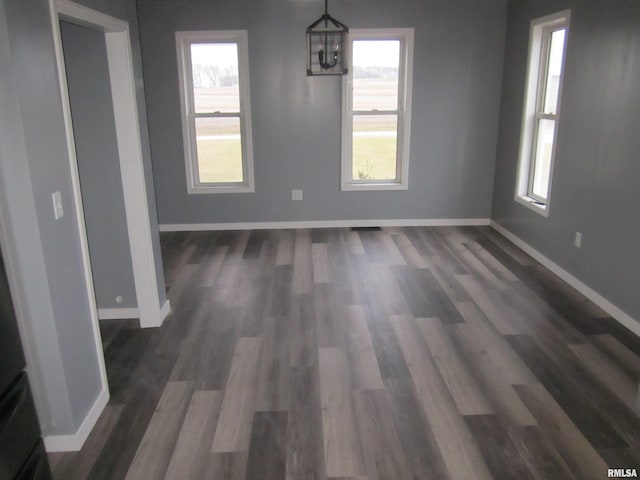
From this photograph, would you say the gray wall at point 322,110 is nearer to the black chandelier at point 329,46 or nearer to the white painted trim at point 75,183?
the black chandelier at point 329,46

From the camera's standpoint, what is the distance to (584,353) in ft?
10.3

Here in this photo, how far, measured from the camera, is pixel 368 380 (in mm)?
2914

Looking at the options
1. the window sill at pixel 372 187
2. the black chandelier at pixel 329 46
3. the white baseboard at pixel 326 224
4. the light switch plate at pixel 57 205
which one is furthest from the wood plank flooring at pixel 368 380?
the black chandelier at pixel 329 46

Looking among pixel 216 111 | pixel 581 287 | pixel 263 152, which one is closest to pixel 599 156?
pixel 581 287

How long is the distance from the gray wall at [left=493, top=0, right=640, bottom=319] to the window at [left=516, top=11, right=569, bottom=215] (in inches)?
5.9

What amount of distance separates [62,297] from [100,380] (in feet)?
2.11

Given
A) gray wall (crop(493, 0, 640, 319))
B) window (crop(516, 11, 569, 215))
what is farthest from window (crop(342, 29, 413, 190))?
gray wall (crop(493, 0, 640, 319))

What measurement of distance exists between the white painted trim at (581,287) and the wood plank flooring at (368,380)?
0.21ft

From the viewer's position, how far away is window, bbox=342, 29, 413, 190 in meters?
5.47

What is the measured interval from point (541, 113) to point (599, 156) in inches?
47.2

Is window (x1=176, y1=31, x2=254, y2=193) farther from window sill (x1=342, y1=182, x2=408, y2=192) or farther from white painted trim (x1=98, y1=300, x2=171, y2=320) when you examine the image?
white painted trim (x1=98, y1=300, x2=171, y2=320)

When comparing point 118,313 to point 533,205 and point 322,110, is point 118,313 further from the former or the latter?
point 533,205

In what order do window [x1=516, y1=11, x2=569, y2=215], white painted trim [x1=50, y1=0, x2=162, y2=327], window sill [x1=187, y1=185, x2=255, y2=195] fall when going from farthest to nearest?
1. window sill [x1=187, y1=185, x2=255, y2=195]
2. window [x1=516, y1=11, x2=569, y2=215]
3. white painted trim [x1=50, y1=0, x2=162, y2=327]

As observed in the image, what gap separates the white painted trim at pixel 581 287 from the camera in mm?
3439
